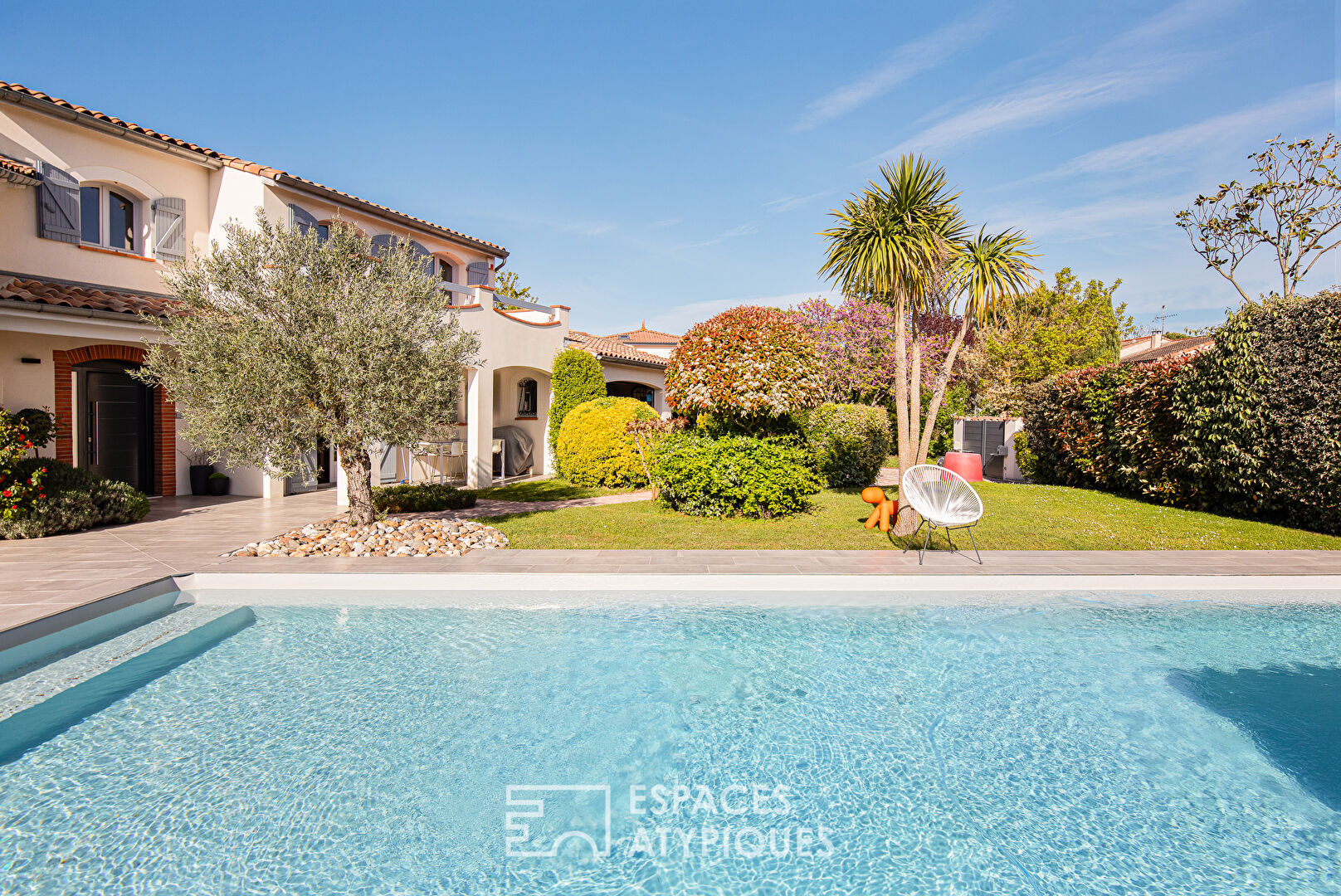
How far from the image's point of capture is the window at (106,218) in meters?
13.6

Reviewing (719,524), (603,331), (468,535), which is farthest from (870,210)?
(603,331)

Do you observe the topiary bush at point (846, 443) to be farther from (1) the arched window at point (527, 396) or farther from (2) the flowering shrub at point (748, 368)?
(1) the arched window at point (527, 396)

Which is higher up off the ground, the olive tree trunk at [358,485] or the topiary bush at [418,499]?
the olive tree trunk at [358,485]

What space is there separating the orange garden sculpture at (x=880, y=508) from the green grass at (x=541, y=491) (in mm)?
6745

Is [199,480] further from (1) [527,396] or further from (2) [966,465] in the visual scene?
(2) [966,465]

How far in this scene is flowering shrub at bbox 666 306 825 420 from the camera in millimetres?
11547

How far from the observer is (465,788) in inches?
153

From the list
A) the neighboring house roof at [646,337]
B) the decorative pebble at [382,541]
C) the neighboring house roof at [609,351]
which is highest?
the neighboring house roof at [646,337]

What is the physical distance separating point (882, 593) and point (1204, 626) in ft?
10.5

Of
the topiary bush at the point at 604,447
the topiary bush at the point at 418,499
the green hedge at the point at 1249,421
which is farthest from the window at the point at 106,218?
the green hedge at the point at 1249,421

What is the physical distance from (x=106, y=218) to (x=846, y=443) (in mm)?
17570

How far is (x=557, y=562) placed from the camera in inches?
315

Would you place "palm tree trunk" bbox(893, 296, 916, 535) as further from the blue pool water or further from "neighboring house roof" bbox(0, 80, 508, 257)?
"neighboring house roof" bbox(0, 80, 508, 257)

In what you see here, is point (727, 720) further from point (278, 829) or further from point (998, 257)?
point (998, 257)
